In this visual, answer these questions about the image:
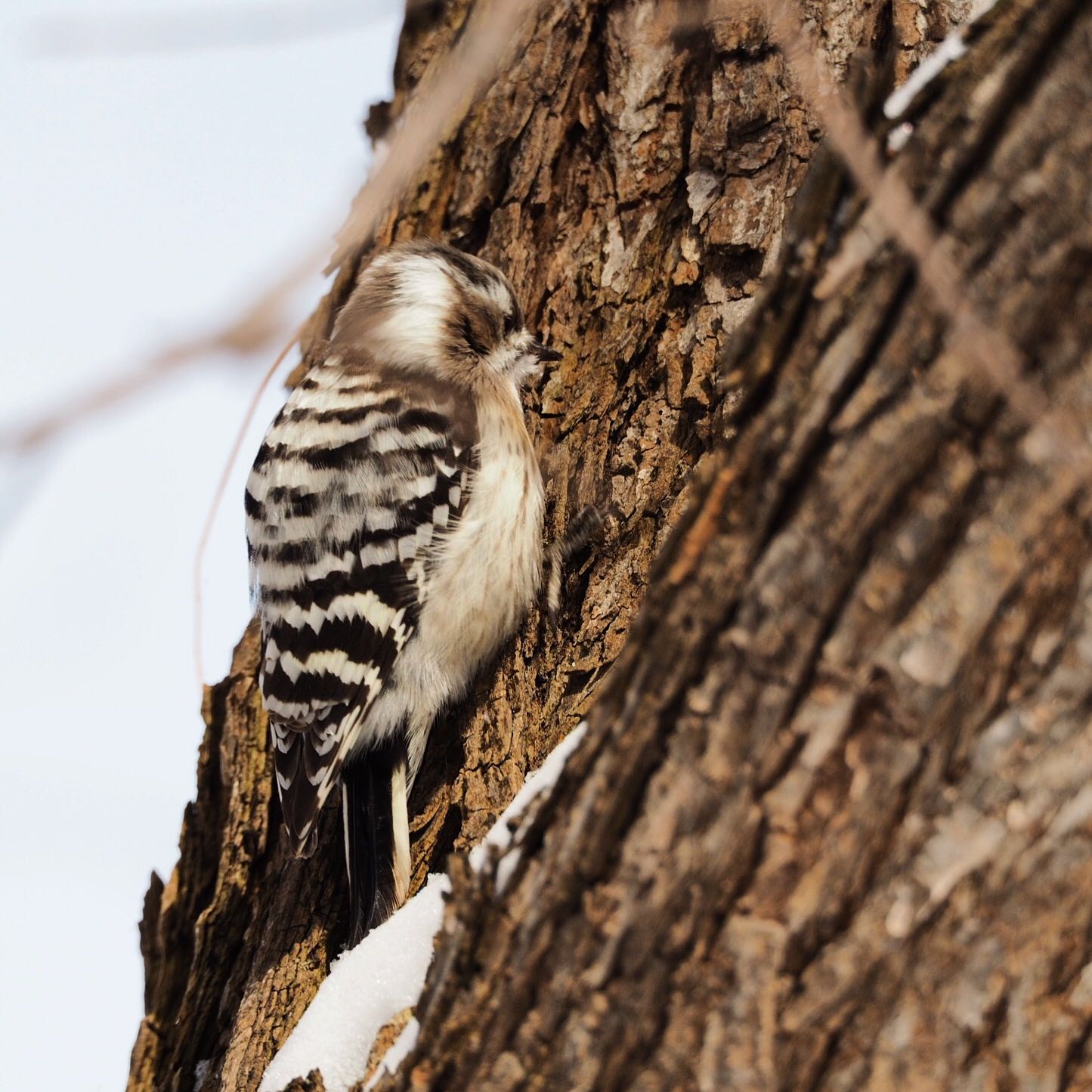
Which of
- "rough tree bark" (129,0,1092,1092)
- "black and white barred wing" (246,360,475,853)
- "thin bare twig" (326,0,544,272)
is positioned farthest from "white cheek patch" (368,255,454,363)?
"thin bare twig" (326,0,544,272)

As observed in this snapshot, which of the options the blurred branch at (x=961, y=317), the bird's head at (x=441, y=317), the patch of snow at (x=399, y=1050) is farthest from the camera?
the bird's head at (x=441, y=317)

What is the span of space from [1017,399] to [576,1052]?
94 cm

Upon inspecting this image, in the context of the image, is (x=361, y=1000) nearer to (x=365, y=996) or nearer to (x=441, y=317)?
(x=365, y=996)

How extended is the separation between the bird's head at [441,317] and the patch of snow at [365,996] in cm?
179

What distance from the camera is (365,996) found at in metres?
2.27

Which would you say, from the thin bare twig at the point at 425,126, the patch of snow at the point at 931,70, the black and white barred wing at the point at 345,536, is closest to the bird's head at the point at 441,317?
the black and white barred wing at the point at 345,536

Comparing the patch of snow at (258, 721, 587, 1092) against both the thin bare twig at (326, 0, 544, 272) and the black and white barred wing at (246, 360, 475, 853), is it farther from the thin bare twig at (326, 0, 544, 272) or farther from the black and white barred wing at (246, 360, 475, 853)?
the thin bare twig at (326, 0, 544, 272)

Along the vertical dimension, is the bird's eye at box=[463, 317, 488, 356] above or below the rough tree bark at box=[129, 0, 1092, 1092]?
above

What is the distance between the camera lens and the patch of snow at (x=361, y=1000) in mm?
2174

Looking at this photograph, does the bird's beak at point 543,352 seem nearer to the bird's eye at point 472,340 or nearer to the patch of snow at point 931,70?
the bird's eye at point 472,340

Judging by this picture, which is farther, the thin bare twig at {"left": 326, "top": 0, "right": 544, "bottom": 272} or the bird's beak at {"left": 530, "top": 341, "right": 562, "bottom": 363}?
the bird's beak at {"left": 530, "top": 341, "right": 562, "bottom": 363}

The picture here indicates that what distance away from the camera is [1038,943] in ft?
4.67

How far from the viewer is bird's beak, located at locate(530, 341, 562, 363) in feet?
11.7

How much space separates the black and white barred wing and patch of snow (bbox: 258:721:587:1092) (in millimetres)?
921
